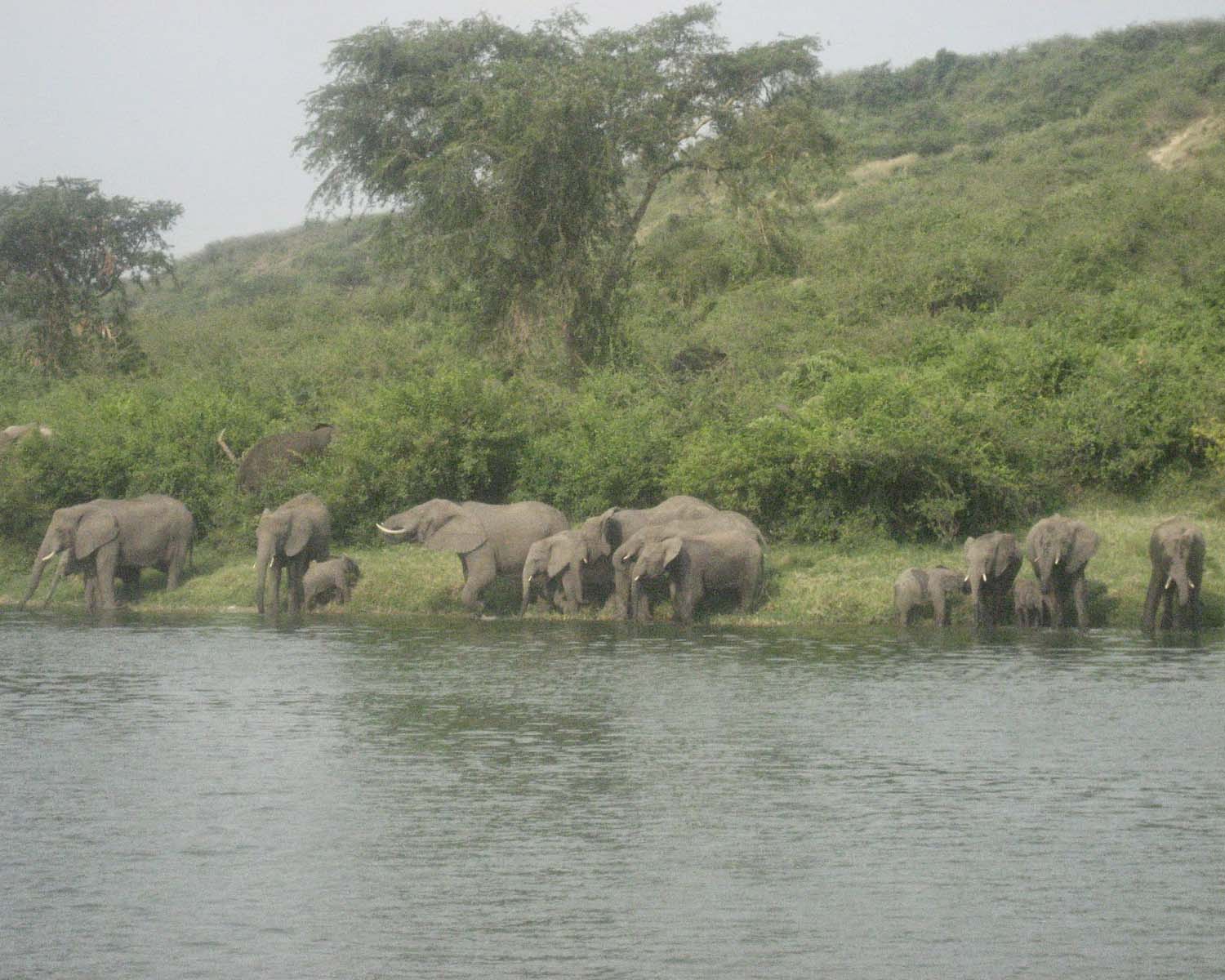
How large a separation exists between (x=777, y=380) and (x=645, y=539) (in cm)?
757

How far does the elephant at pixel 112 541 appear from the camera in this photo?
26422 millimetres

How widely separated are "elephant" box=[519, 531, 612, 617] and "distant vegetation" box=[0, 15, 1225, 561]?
246cm

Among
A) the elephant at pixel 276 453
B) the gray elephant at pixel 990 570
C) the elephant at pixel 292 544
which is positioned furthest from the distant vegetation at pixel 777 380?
the gray elephant at pixel 990 570

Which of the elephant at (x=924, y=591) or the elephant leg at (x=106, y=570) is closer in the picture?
the elephant at (x=924, y=591)

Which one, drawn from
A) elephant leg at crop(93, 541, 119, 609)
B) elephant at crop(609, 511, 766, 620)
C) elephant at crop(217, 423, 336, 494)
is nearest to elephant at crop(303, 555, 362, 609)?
elephant leg at crop(93, 541, 119, 609)

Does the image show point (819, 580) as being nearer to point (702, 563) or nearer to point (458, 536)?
point (702, 563)

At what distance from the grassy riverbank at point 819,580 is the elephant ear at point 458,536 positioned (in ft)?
2.88

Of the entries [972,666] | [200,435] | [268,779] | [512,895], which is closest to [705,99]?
[200,435]

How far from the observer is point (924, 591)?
21.9 metres

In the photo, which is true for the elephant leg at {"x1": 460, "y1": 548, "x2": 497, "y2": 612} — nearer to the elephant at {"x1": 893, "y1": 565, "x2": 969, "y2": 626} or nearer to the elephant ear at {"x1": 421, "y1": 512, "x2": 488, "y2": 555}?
the elephant ear at {"x1": 421, "y1": 512, "x2": 488, "y2": 555}

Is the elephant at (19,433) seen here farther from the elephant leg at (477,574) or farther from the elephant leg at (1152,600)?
the elephant leg at (1152,600)

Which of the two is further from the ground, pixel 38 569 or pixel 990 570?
pixel 38 569

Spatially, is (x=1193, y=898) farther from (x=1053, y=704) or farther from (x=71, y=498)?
(x=71, y=498)

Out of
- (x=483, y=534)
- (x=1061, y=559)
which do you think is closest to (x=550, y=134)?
(x=483, y=534)
